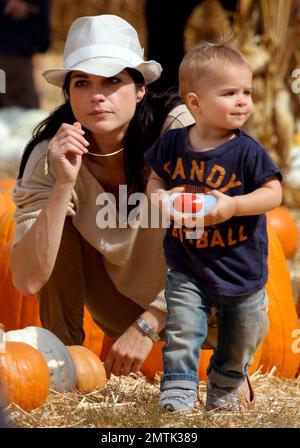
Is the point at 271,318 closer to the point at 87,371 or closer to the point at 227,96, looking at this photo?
the point at 87,371

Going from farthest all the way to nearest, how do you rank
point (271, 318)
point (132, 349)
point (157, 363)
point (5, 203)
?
point (5, 203)
point (271, 318)
point (157, 363)
point (132, 349)

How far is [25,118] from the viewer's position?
28.3ft

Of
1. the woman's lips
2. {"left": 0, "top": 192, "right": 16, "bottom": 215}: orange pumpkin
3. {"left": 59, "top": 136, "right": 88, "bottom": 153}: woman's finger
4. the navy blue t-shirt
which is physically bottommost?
the navy blue t-shirt

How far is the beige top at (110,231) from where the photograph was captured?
3170 mm

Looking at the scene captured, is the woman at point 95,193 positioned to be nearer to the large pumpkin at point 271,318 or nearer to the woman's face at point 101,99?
the woman's face at point 101,99

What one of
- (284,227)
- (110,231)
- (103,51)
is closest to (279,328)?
(110,231)

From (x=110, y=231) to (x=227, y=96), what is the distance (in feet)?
2.51

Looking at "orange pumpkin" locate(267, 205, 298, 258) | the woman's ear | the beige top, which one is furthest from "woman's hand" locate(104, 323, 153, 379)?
"orange pumpkin" locate(267, 205, 298, 258)

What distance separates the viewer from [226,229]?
8.82 ft

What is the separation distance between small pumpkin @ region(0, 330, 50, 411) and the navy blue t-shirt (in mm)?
475

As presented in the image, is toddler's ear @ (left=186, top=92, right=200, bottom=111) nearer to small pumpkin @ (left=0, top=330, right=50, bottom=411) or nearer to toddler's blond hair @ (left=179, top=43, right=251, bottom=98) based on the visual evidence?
toddler's blond hair @ (left=179, top=43, right=251, bottom=98)

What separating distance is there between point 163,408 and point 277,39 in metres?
3.84

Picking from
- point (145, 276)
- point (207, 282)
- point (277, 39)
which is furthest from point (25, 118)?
point (207, 282)

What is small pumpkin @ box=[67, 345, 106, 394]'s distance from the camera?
304cm
